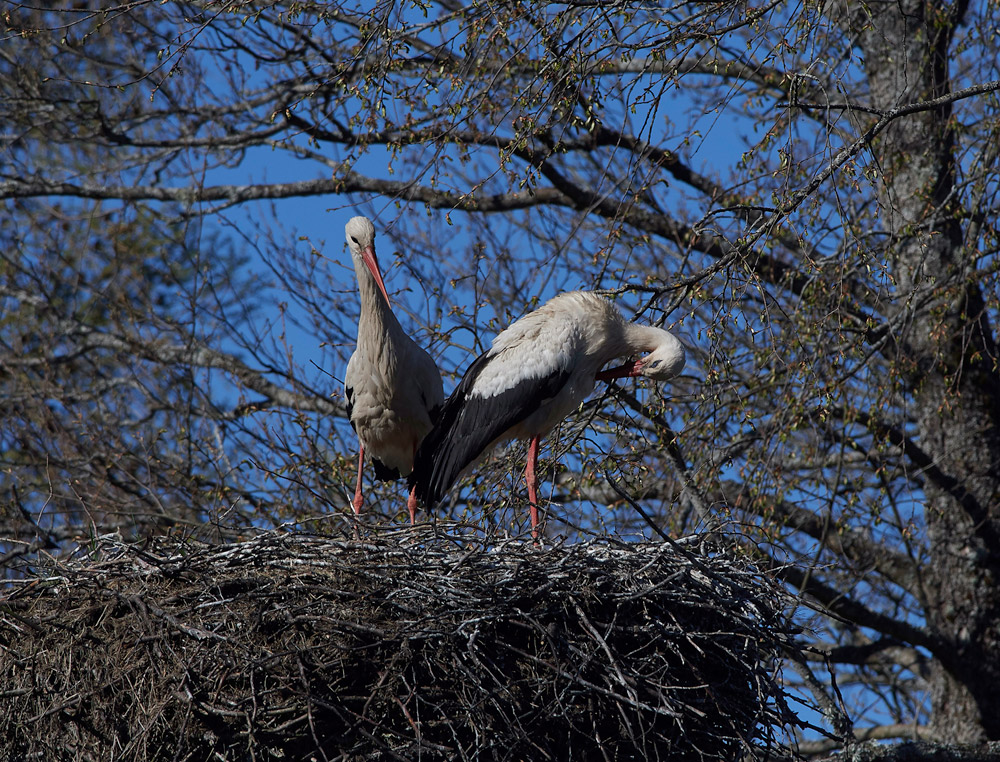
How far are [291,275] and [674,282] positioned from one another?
5.05m

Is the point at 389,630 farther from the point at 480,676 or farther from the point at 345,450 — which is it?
the point at 345,450

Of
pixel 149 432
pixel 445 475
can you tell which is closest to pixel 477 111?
pixel 445 475

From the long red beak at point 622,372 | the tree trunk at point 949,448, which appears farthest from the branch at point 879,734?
the long red beak at point 622,372

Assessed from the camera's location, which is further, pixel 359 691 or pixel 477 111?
pixel 477 111

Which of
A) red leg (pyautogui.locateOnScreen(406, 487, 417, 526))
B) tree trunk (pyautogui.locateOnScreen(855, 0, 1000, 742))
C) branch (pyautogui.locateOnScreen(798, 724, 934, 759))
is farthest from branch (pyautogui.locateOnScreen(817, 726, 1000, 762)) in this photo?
red leg (pyautogui.locateOnScreen(406, 487, 417, 526))

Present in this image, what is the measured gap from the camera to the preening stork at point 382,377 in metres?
6.69

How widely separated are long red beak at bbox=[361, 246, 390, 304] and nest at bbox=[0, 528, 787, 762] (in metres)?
2.14

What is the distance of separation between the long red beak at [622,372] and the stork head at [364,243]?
1.34 meters

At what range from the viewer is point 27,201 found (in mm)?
12836

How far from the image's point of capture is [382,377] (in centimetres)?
674

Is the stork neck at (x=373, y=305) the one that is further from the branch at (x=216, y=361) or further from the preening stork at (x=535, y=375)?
the branch at (x=216, y=361)

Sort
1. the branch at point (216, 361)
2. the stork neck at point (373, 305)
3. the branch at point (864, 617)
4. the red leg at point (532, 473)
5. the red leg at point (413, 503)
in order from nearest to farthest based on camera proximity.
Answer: the red leg at point (532, 473) < the stork neck at point (373, 305) < the red leg at point (413, 503) < the branch at point (864, 617) < the branch at point (216, 361)

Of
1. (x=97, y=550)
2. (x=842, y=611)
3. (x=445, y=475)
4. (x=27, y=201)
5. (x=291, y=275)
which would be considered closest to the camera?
(x=97, y=550)

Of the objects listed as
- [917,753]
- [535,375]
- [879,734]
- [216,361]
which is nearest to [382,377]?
[535,375]
